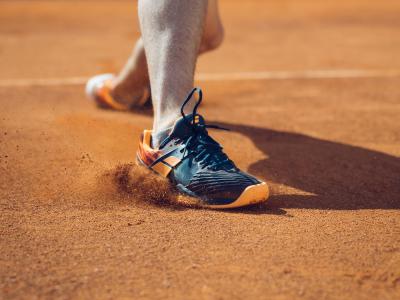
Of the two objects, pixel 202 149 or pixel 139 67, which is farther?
pixel 139 67

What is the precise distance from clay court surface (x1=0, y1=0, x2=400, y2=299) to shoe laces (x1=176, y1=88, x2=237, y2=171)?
6.2 inches

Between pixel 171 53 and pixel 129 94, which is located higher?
pixel 171 53

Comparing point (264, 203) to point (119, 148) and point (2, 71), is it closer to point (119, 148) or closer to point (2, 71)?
point (119, 148)

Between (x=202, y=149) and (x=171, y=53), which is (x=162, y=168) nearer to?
(x=202, y=149)

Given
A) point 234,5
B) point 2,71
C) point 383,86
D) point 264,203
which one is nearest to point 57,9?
point 234,5

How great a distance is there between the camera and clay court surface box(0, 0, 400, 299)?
5.11ft

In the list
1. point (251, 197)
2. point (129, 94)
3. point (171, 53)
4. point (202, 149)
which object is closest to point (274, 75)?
point (129, 94)

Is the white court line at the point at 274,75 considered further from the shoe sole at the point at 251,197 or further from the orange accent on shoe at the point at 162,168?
the shoe sole at the point at 251,197

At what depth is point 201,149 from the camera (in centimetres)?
209

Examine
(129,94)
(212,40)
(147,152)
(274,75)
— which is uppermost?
(212,40)

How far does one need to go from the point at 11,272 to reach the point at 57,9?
716cm

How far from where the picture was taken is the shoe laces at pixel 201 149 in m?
2.06

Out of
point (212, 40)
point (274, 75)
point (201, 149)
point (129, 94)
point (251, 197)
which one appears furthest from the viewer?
point (274, 75)

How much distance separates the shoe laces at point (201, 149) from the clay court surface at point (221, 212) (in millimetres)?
158
